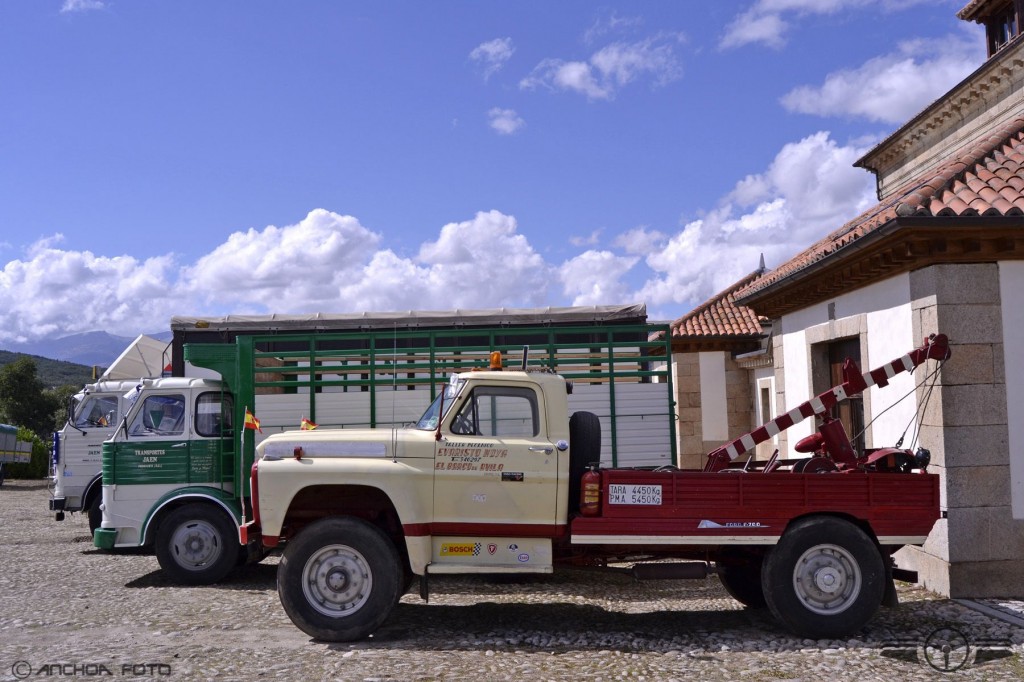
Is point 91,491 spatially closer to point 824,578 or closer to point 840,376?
point 824,578

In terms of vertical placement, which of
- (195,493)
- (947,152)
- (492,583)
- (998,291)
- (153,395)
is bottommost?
(492,583)

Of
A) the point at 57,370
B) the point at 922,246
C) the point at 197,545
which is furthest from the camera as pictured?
the point at 57,370

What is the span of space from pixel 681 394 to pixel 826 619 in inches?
606

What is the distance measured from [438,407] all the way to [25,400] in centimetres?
4506

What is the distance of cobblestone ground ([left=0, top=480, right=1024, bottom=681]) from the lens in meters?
6.41

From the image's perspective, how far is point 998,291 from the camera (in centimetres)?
886

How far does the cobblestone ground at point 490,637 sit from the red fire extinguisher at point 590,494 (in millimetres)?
1077

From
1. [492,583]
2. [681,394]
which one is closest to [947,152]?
[681,394]

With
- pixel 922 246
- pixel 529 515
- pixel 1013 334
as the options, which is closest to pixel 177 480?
pixel 529 515

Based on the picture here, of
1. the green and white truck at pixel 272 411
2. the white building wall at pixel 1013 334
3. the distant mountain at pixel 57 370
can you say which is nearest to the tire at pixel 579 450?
the green and white truck at pixel 272 411

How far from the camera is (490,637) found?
7.41 meters

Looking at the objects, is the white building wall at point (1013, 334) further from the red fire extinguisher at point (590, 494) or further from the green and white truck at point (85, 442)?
the green and white truck at point (85, 442)

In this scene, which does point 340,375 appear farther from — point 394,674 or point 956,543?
point 956,543

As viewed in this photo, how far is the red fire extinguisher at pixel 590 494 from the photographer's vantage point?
24.0 feet
